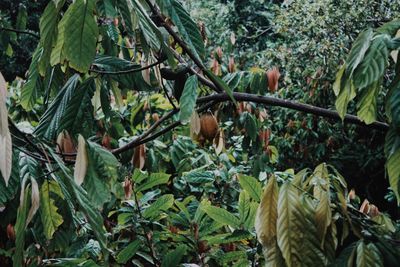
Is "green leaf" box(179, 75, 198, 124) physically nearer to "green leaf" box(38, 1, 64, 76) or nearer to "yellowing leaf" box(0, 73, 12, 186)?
"green leaf" box(38, 1, 64, 76)

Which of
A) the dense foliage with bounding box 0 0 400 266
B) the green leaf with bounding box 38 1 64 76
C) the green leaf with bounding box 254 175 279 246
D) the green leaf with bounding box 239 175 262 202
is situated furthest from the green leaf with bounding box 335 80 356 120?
the green leaf with bounding box 38 1 64 76

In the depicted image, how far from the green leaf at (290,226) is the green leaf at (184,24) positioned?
0.23 metres

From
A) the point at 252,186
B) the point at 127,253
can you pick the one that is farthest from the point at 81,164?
the point at 127,253

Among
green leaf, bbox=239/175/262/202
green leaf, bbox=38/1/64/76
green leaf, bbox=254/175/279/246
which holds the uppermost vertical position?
green leaf, bbox=38/1/64/76

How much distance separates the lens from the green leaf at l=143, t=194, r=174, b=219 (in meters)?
1.34

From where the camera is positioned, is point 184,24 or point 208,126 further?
point 208,126

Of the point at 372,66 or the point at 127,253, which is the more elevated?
the point at 372,66

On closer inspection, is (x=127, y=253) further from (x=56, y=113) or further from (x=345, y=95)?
(x=345, y=95)

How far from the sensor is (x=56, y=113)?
3.25 feet

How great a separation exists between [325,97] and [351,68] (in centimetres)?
352

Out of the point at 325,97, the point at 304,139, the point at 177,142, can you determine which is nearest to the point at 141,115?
the point at 177,142

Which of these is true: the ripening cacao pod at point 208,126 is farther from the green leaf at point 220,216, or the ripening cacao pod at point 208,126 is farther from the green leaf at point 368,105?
the green leaf at point 368,105

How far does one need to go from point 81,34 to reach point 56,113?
0.45m

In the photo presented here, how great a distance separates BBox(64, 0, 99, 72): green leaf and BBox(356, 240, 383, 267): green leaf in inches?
16.5
